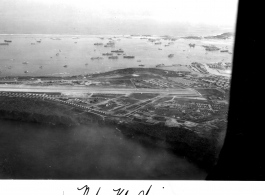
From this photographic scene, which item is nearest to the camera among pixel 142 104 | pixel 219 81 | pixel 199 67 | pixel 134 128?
pixel 134 128

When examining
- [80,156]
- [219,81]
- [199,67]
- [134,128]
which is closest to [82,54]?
[134,128]

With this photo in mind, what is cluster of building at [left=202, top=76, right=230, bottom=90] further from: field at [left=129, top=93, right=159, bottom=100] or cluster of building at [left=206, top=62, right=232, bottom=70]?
field at [left=129, top=93, right=159, bottom=100]

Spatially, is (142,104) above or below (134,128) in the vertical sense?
above

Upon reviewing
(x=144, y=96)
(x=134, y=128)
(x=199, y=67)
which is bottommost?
(x=134, y=128)

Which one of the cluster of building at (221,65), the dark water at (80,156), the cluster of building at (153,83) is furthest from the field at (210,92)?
the dark water at (80,156)

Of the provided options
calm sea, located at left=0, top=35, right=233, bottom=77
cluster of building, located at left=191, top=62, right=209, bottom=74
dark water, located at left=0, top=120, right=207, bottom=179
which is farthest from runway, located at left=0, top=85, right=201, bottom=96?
Result: dark water, located at left=0, top=120, right=207, bottom=179

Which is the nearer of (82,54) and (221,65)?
(221,65)

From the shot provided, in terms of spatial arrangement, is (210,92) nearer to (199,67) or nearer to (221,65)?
(221,65)

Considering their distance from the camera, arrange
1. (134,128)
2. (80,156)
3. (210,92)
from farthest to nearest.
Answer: (210,92), (134,128), (80,156)

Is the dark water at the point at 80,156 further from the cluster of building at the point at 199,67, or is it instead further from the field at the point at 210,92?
the cluster of building at the point at 199,67
